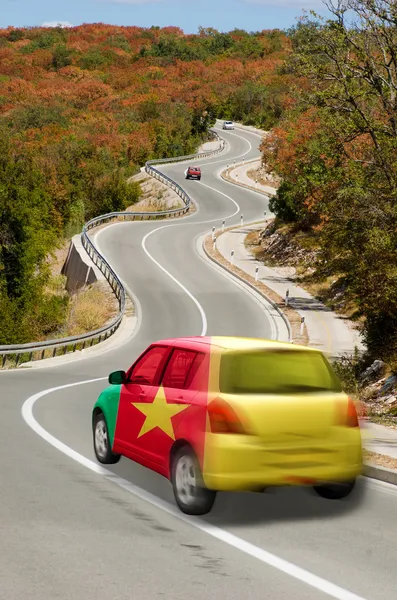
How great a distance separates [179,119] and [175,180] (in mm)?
32027

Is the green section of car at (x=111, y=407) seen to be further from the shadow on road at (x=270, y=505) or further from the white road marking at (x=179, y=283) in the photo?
the white road marking at (x=179, y=283)

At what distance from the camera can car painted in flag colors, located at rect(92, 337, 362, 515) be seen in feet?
24.5

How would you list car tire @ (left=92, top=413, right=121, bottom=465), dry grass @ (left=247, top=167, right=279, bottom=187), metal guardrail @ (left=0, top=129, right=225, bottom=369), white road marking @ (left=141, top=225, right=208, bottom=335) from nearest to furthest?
car tire @ (left=92, top=413, right=121, bottom=465), metal guardrail @ (left=0, top=129, right=225, bottom=369), white road marking @ (left=141, top=225, right=208, bottom=335), dry grass @ (left=247, top=167, right=279, bottom=187)

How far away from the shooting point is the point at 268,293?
4456 centimetres

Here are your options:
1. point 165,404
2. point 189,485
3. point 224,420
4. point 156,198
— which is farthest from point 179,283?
point 224,420

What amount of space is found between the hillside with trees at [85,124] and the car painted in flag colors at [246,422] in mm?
28944

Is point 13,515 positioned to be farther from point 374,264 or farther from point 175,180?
point 175,180

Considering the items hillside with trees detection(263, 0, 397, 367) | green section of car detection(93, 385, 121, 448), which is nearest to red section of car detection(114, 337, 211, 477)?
green section of car detection(93, 385, 121, 448)

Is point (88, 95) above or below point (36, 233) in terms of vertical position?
above

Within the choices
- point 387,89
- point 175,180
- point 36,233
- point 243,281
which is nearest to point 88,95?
point 175,180

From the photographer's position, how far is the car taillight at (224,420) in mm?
7461

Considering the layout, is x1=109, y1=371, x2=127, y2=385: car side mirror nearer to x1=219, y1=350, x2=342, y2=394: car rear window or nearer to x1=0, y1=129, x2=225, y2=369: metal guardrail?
x1=219, y1=350, x2=342, y2=394: car rear window

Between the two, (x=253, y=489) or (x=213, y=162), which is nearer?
(x=253, y=489)

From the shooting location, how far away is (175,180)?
90.2 metres
